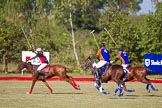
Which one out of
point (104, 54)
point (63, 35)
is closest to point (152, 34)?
point (63, 35)

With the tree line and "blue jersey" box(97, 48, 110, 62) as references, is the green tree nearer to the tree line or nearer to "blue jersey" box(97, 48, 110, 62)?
the tree line

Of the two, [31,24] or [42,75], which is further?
[31,24]

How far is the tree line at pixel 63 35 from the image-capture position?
49750 mm

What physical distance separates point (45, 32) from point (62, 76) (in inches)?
1129

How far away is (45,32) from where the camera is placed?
54.9 metres

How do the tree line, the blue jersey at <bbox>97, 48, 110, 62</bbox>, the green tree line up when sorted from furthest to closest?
the tree line < the green tree < the blue jersey at <bbox>97, 48, 110, 62</bbox>

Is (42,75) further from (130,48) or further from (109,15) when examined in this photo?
(109,15)

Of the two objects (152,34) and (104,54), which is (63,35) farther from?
(104,54)

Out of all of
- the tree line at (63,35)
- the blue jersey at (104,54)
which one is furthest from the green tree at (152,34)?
the blue jersey at (104,54)

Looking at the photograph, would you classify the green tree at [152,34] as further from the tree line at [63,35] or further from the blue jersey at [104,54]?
the blue jersey at [104,54]

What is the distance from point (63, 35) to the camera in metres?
57.2

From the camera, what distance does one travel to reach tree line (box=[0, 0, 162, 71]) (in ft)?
163

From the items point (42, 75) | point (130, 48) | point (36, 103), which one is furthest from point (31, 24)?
point (36, 103)

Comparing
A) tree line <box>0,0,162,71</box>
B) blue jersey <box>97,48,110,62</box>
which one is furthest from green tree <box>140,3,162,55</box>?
blue jersey <box>97,48,110,62</box>
